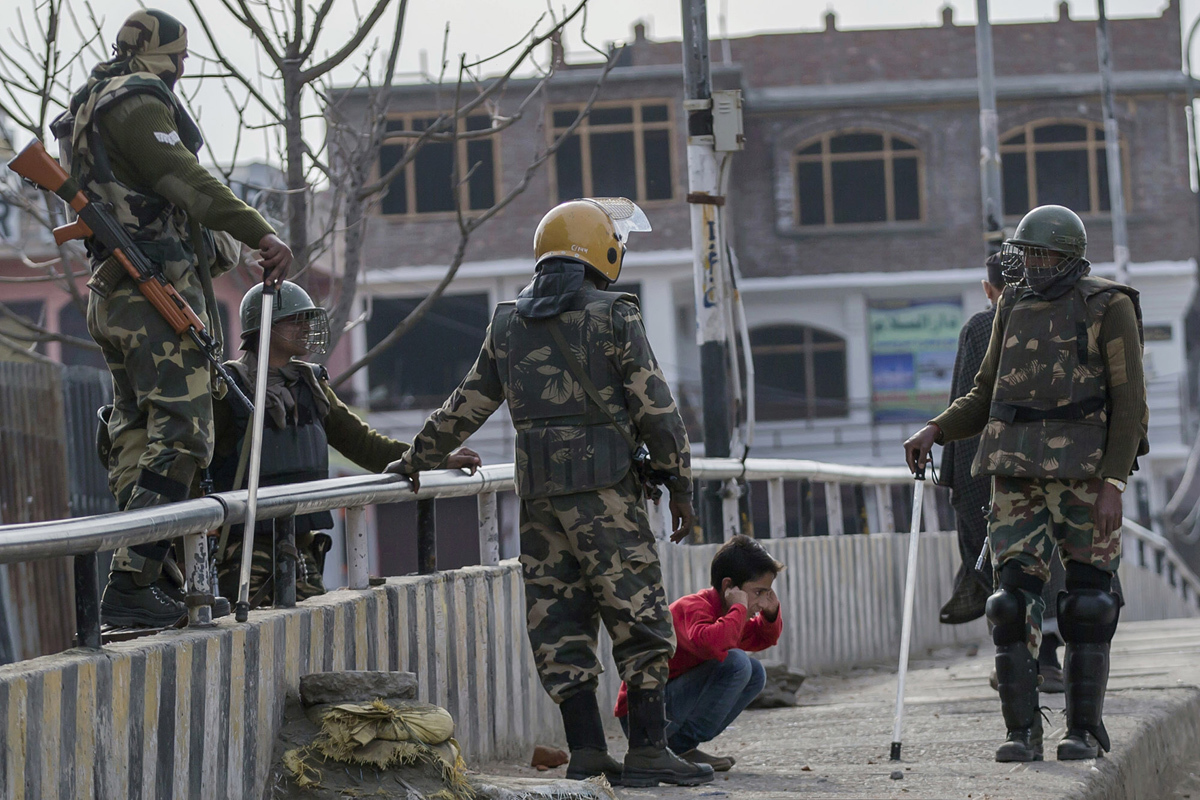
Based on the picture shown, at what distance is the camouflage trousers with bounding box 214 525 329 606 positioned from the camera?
5.36 metres

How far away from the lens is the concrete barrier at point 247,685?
135 inches

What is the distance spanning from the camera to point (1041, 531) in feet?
19.1

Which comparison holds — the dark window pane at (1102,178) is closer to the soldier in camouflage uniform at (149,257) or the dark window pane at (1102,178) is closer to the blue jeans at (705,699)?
the blue jeans at (705,699)

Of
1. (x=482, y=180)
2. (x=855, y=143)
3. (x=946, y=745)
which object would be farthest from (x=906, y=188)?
(x=946, y=745)

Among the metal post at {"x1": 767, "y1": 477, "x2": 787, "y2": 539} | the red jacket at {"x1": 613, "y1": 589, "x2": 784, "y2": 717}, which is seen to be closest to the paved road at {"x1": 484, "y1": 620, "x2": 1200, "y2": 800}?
the red jacket at {"x1": 613, "y1": 589, "x2": 784, "y2": 717}

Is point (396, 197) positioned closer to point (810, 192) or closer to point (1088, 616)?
point (810, 192)

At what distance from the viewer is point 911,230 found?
112ft

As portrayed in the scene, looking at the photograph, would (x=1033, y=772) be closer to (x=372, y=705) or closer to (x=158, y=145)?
A: (x=372, y=705)

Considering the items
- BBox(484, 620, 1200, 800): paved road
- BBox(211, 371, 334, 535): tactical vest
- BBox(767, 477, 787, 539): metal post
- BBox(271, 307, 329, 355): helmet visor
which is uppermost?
BBox(271, 307, 329, 355): helmet visor

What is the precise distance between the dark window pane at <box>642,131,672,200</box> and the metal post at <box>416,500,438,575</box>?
27003 millimetres

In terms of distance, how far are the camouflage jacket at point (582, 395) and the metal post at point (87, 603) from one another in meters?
1.74

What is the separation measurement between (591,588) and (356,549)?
30.3 inches

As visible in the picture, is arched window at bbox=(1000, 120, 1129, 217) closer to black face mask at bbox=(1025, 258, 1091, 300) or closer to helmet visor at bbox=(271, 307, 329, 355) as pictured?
black face mask at bbox=(1025, 258, 1091, 300)

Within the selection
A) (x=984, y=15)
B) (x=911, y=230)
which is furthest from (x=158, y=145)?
(x=911, y=230)
